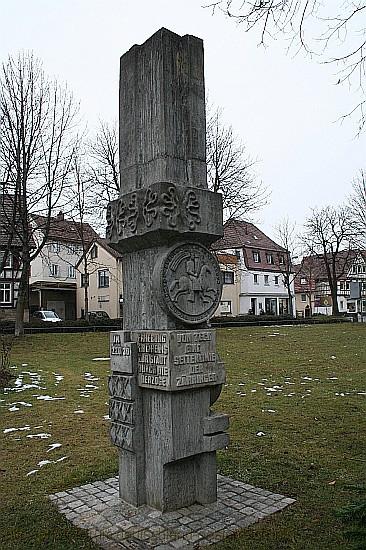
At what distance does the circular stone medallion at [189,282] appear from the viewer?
16.6ft

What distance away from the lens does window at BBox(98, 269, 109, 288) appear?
4934cm

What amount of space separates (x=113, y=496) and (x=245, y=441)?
249 centimetres

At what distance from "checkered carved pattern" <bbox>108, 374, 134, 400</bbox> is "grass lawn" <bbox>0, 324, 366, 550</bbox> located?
4.00 feet

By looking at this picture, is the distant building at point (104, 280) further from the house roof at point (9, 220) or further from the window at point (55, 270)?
the house roof at point (9, 220)

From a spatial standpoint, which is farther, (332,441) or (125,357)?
(332,441)

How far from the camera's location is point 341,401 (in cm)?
1005

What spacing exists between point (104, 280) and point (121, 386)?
147 feet

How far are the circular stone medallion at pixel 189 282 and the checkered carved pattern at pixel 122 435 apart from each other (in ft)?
4.08

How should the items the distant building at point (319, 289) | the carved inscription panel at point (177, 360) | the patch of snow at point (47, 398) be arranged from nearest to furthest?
the carved inscription panel at point (177, 360) < the patch of snow at point (47, 398) < the distant building at point (319, 289)

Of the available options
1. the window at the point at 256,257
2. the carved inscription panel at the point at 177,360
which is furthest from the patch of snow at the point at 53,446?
the window at the point at 256,257

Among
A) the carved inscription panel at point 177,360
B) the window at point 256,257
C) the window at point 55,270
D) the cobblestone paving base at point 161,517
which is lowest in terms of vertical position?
the cobblestone paving base at point 161,517


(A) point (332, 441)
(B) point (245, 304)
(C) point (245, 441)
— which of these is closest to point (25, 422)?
(C) point (245, 441)

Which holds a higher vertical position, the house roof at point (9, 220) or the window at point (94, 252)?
the window at point (94, 252)

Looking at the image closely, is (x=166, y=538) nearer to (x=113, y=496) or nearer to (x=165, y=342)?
(x=113, y=496)
